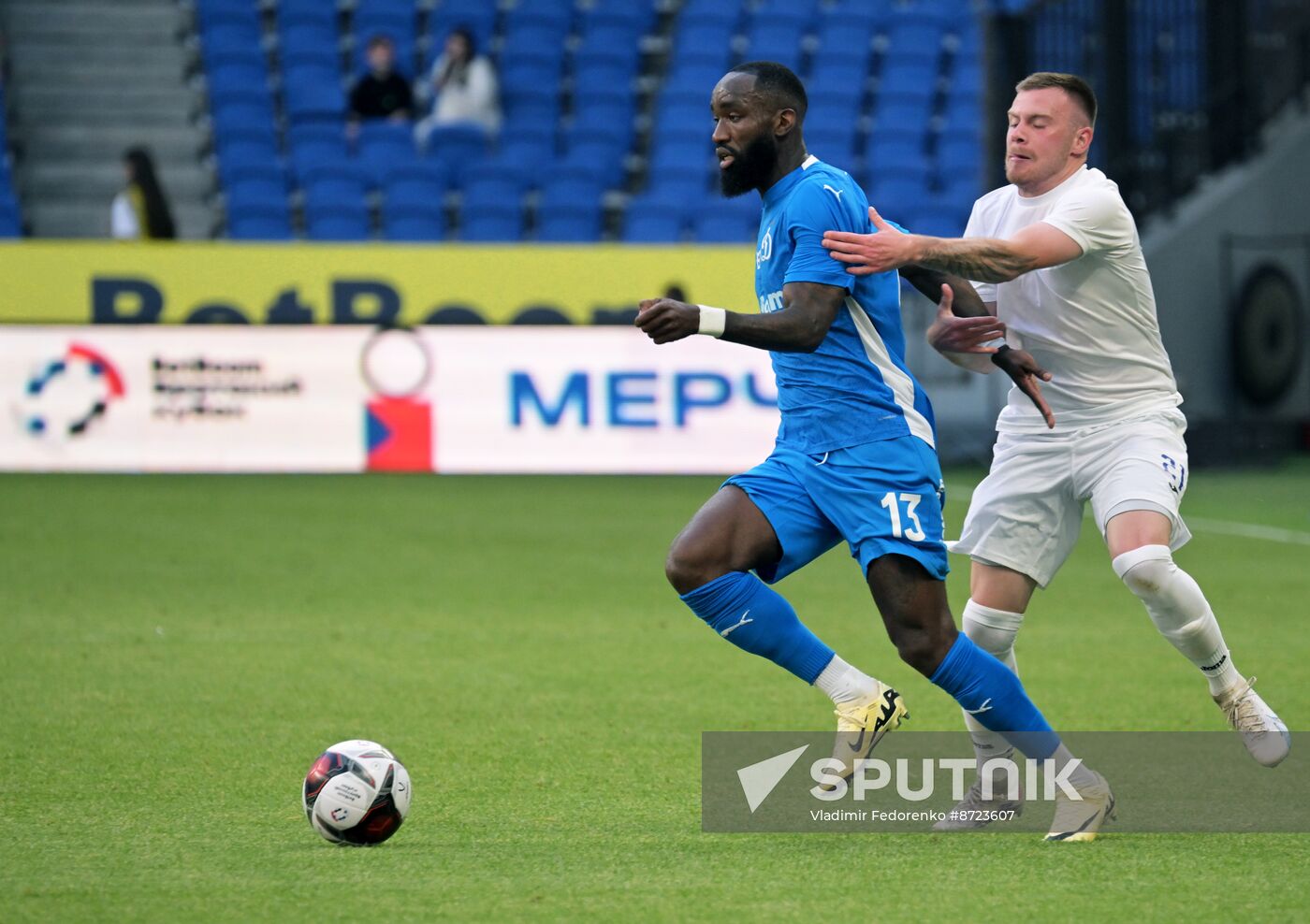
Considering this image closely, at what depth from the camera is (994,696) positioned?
16.4ft

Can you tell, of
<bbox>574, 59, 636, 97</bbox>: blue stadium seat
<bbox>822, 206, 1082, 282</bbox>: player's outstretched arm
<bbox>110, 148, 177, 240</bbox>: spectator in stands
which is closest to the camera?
<bbox>822, 206, 1082, 282</bbox>: player's outstretched arm

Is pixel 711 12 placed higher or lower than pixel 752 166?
higher

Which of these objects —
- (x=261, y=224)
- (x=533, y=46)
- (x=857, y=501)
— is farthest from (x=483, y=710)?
(x=533, y=46)

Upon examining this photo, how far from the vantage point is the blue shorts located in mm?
4996

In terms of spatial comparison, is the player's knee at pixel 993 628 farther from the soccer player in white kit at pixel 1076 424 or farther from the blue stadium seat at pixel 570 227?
the blue stadium seat at pixel 570 227

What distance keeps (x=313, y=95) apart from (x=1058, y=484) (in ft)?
53.9

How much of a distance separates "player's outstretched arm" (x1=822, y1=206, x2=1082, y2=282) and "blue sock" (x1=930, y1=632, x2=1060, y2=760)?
1.00 metres

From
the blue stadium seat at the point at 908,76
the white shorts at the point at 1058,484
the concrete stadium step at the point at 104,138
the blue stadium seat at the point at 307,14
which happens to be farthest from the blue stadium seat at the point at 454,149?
the white shorts at the point at 1058,484

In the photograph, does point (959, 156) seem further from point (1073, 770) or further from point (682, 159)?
point (1073, 770)

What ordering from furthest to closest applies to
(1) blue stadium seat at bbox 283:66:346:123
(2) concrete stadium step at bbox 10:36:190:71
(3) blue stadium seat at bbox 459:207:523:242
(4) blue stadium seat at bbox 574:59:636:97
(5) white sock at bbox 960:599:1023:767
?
(4) blue stadium seat at bbox 574:59:636:97 → (2) concrete stadium step at bbox 10:36:190:71 → (1) blue stadium seat at bbox 283:66:346:123 → (3) blue stadium seat at bbox 459:207:523:242 → (5) white sock at bbox 960:599:1023:767

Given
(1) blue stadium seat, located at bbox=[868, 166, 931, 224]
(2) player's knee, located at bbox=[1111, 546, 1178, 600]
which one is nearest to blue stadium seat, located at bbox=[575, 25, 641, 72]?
(1) blue stadium seat, located at bbox=[868, 166, 931, 224]

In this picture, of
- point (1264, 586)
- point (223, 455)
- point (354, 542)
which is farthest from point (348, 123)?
point (1264, 586)

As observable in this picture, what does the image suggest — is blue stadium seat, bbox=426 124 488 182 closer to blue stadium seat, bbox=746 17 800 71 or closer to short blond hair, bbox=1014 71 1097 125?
blue stadium seat, bbox=746 17 800 71

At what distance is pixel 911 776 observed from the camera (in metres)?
5.88
